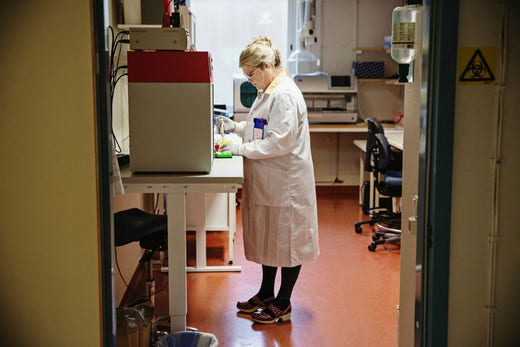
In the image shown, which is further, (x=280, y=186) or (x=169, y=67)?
(x=280, y=186)

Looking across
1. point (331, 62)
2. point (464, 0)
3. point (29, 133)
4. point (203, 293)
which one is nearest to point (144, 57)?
point (29, 133)

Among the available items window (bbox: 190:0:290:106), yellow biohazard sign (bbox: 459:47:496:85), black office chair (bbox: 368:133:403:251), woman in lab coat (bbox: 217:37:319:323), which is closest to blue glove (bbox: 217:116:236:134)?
woman in lab coat (bbox: 217:37:319:323)

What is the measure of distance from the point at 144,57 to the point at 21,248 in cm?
99

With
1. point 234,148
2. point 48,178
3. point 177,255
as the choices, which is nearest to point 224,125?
point 234,148

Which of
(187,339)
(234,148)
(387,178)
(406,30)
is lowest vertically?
(187,339)

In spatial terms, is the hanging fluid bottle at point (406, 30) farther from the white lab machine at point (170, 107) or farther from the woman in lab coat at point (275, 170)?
the woman in lab coat at point (275, 170)

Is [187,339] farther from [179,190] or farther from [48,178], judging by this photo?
[48,178]

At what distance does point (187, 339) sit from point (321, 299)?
3.93 ft

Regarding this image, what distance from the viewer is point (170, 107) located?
257cm

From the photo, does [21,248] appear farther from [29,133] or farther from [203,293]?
[203,293]

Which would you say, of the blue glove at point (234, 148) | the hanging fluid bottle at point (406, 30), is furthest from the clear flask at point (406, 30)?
the blue glove at point (234, 148)

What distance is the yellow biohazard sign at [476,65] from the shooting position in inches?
71.4

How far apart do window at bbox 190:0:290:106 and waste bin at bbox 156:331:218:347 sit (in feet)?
14.5

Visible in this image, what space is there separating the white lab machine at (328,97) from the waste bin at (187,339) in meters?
4.09
